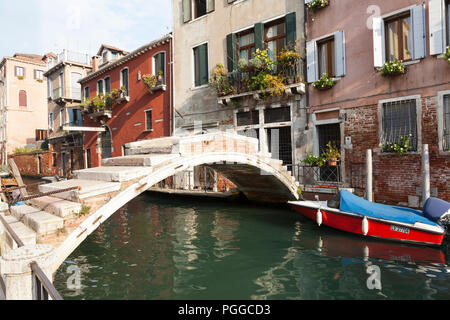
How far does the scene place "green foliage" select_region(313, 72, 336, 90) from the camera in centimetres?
859

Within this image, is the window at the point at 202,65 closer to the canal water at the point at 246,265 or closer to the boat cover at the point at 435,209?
the canal water at the point at 246,265

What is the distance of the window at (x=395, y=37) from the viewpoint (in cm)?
716

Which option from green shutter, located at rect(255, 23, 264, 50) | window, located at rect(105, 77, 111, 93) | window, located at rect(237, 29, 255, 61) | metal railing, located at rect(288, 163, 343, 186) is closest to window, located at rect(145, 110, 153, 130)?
window, located at rect(105, 77, 111, 93)

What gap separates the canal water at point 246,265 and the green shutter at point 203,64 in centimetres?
624

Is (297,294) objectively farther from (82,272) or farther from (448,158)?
(448,158)

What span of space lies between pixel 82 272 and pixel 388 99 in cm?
776

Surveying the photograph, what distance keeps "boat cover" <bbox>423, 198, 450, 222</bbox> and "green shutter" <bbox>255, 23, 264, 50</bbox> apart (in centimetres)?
682

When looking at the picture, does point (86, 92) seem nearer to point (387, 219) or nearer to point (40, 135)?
point (40, 135)

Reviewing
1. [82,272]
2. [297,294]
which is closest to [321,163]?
[297,294]

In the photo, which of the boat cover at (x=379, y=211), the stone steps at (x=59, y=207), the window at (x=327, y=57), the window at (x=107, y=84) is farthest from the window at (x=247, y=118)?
the window at (x=107, y=84)

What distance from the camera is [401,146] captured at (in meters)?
7.30

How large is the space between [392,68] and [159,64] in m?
9.53

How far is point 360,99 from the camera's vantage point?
321 inches

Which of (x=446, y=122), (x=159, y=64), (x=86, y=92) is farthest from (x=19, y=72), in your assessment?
(x=446, y=122)
